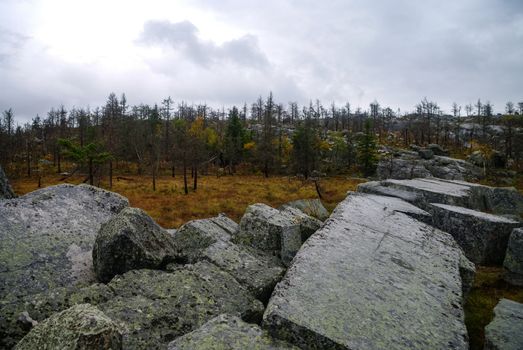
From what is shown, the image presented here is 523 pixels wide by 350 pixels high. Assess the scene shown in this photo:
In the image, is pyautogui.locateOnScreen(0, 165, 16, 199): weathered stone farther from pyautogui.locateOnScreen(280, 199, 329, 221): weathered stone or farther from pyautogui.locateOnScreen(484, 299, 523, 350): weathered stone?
pyautogui.locateOnScreen(484, 299, 523, 350): weathered stone

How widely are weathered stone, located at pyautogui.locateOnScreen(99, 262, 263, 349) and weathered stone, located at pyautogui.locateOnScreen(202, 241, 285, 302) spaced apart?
0.97 ft

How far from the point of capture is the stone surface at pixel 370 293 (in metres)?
3.28

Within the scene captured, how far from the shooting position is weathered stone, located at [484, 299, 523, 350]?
14.0 ft

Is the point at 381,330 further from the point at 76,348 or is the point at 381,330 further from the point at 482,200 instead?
the point at 482,200

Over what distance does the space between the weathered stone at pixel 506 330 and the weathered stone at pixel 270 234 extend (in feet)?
10.9

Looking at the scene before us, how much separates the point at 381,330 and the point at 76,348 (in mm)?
2921

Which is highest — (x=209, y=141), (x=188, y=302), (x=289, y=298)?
(x=209, y=141)

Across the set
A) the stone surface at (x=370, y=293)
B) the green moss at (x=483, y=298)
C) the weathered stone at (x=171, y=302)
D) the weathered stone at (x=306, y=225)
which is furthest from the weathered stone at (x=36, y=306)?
the green moss at (x=483, y=298)

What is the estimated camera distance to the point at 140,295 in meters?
4.29

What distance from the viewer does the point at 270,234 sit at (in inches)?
268

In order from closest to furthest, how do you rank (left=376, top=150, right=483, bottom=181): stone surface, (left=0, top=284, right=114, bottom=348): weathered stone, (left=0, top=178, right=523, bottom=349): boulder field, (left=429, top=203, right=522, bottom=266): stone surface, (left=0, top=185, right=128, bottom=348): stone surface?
(left=0, top=178, right=523, bottom=349): boulder field, (left=0, top=284, right=114, bottom=348): weathered stone, (left=0, top=185, right=128, bottom=348): stone surface, (left=429, top=203, right=522, bottom=266): stone surface, (left=376, top=150, right=483, bottom=181): stone surface

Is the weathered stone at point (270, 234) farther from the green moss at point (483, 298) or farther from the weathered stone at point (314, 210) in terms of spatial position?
the weathered stone at point (314, 210)

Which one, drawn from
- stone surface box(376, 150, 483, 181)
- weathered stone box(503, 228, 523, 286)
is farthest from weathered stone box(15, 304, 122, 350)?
stone surface box(376, 150, 483, 181)

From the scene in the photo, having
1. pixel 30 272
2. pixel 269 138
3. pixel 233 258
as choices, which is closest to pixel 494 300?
pixel 233 258
